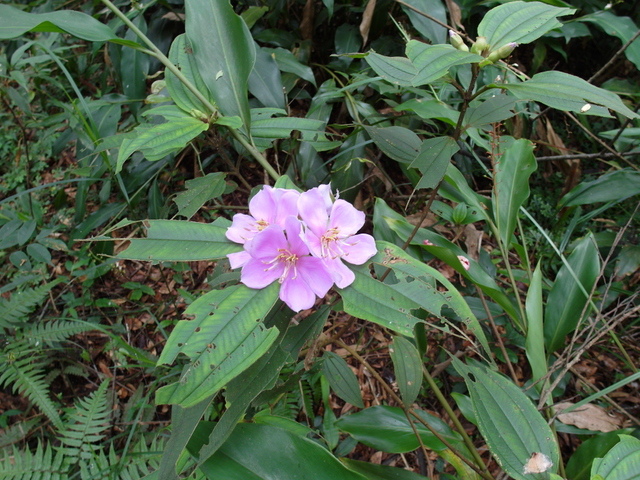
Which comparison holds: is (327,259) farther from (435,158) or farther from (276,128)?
(276,128)

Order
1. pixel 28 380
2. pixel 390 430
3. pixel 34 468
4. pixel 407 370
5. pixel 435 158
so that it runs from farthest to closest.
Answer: pixel 28 380, pixel 34 468, pixel 390 430, pixel 407 370, pixel 435 158

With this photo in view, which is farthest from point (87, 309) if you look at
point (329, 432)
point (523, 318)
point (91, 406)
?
point (523, 318)

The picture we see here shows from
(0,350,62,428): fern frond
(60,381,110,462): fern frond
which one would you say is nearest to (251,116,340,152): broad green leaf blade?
(60,381,110,462): fern frond

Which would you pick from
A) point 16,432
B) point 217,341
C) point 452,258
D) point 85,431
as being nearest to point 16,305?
point 16,432

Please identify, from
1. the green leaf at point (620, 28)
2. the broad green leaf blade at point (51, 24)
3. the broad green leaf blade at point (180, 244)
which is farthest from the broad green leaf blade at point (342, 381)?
the green leaf at point (620, 28)

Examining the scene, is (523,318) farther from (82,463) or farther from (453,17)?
(82,463)

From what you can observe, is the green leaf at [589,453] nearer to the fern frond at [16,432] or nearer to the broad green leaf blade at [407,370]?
the broad green leaf blade at [407,370]
